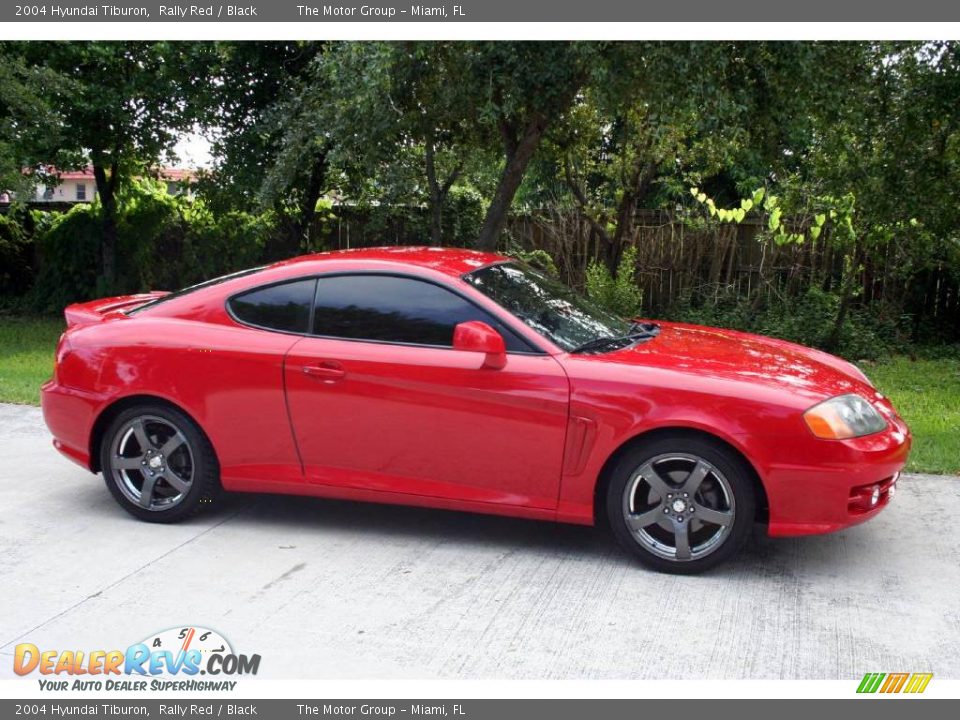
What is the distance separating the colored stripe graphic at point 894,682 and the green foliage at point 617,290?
349 inches

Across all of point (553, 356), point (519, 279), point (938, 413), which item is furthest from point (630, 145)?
point (553, 356)

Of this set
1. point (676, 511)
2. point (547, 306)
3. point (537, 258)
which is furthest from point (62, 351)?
point (537, 258)

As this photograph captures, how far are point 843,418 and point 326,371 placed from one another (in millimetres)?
2504

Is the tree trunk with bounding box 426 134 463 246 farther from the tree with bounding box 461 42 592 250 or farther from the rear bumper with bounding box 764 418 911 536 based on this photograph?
the rear bumper with bounding box 764 418 911 536

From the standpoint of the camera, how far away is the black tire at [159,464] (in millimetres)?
5570

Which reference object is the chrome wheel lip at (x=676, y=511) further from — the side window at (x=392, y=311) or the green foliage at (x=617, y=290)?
the green foliage at (x=617, y=290)

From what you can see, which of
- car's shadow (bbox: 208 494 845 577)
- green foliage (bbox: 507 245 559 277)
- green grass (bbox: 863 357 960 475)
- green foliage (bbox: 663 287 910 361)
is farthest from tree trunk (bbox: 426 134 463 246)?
car's shadow (bbox: 208 494 845 577)

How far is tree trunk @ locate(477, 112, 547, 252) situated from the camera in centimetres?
1039

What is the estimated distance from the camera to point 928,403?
9.22m

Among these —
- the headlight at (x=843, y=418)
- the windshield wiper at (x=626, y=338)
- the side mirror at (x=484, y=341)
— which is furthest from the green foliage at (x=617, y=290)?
the side mirror at (x=484, y=341)

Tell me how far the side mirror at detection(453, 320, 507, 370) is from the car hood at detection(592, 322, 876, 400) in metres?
0.49

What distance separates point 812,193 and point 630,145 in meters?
2.61

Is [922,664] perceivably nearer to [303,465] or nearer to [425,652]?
[425,652]

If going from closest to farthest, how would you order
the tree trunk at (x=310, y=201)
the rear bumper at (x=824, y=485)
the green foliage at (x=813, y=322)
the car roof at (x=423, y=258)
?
the rear bumper at (x=824, y=485), the car roof at (x=423, y=258), the green foliage at (x=813, y=322), the tree trunk at (x=310, y=201)
